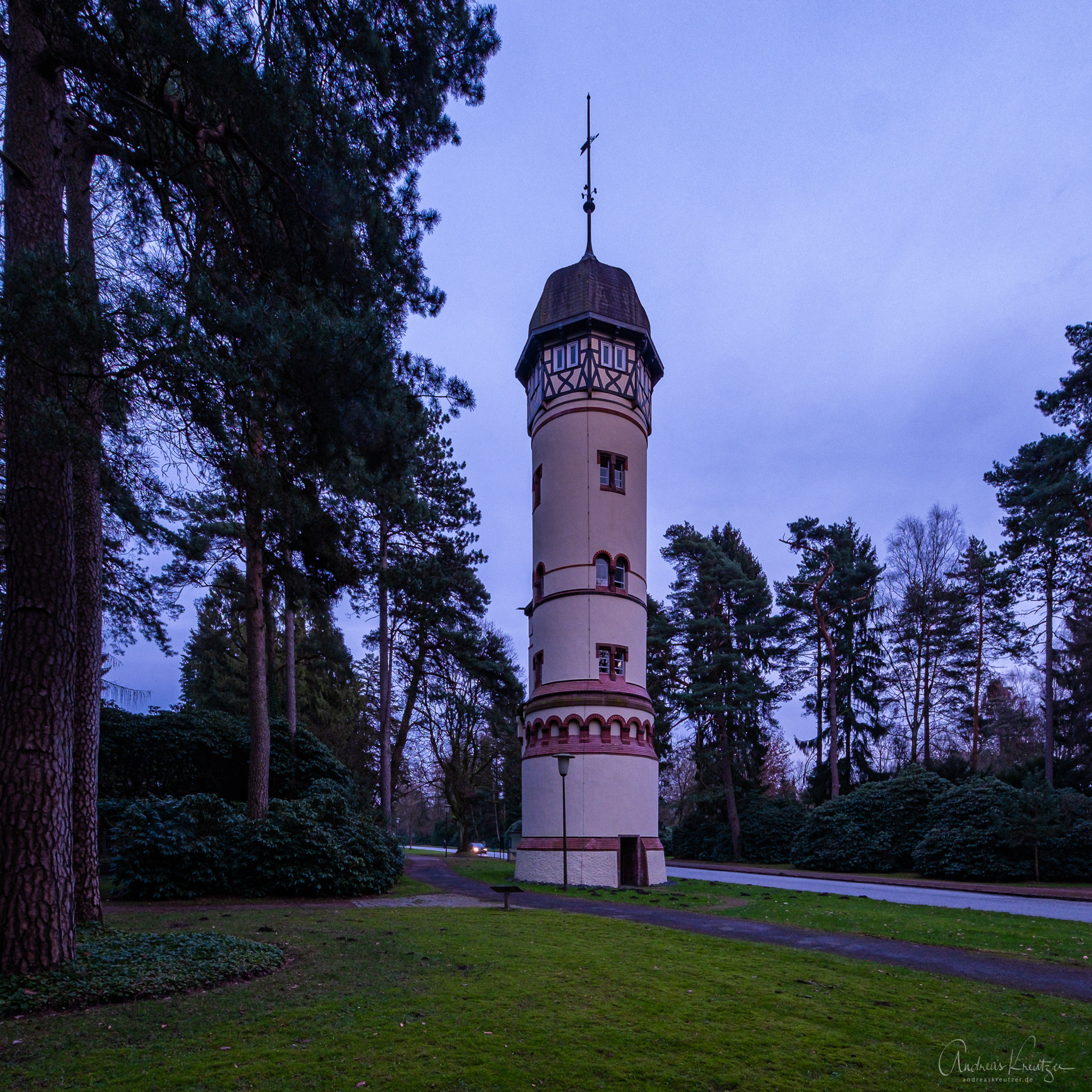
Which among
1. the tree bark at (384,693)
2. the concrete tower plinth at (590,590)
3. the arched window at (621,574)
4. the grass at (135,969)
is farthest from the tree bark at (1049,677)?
the grass at (135,969)

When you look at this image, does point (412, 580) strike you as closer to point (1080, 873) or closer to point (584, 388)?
point (584, 388)

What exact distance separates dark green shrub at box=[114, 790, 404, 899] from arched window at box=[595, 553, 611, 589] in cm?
1012

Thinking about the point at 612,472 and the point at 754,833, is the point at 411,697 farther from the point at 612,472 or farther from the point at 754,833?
the point at 754,833

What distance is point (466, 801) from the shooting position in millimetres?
41219

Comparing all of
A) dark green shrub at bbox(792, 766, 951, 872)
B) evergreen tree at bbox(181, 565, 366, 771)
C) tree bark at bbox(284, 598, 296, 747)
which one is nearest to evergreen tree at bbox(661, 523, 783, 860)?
dark green shrub at bbox(792, 766, 951, 872)

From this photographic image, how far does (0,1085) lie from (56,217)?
7116mm

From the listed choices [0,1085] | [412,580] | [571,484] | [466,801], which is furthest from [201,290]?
[466,801]

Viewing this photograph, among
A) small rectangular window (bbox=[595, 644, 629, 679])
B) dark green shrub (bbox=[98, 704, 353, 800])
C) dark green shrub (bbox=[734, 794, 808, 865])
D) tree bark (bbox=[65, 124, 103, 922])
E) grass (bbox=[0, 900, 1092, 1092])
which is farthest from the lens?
dark green shrub (bbox=[734, 794, 808, 865])

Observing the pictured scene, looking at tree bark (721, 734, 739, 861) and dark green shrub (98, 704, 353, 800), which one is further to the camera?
tree bark (721, 734, 739, 861)

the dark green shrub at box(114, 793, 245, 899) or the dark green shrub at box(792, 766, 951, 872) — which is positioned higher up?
the dark green shrub at box(114, 793, 245, 899)

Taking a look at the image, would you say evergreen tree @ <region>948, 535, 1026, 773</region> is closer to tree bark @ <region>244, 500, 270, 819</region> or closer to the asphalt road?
the asphalt road

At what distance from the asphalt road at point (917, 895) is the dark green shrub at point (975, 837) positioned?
321 centimetres

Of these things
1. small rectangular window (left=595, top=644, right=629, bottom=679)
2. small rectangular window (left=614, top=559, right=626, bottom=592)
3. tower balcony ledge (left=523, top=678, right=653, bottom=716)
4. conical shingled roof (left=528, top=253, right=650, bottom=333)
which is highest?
conical shingled roof (left=528, top=253, right=650, bottom=333)

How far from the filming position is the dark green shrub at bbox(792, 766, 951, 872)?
104ft
